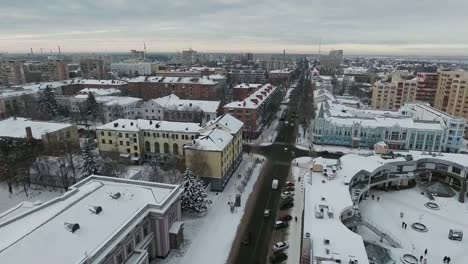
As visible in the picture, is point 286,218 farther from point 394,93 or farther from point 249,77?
point 249,77

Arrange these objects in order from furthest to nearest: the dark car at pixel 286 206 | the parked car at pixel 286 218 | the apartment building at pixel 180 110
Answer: the apartment building at pixel 180 110
the dark car at pixel 286 206
the parked car at pixel 286 218

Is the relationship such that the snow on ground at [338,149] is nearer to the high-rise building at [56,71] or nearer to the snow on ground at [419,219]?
the snow on ground at [419,219]

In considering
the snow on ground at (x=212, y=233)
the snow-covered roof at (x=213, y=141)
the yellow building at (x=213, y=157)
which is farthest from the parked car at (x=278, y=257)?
the snow-covered roof at (x=213, y=141)

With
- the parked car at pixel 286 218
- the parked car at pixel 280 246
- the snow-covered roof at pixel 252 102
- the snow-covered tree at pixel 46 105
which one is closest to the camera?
the parked car at pixel 280 246

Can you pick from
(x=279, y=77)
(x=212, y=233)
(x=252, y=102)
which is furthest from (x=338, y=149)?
(x=279, y=77)

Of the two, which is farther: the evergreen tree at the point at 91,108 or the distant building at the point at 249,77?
the distant building at the point at 249,77

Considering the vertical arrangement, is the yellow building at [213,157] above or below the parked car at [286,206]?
above

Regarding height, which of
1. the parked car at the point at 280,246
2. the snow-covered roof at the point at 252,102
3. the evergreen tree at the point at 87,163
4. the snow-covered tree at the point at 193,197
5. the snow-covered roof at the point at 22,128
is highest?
the snow-covered roof at the point at 252,102
